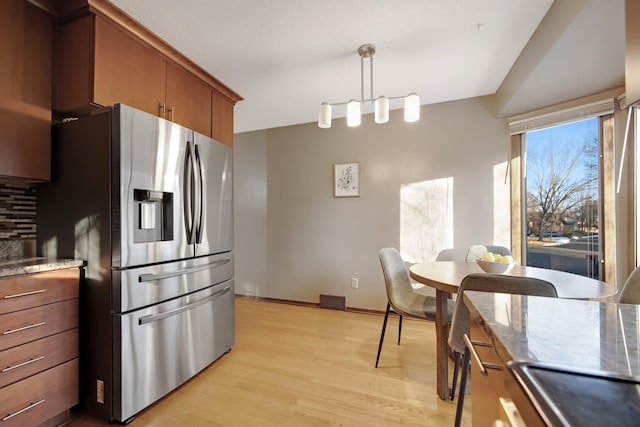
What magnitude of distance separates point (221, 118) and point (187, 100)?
402 millimetres

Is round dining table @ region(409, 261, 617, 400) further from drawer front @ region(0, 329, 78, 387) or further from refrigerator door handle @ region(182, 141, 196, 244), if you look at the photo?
drawer front @ region(0, 329, 78, 387)

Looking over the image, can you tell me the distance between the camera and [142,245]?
1.59 meters

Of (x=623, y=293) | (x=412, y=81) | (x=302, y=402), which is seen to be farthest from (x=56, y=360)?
(x=412, y=81)

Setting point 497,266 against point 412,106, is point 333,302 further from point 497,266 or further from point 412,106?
point 412,106

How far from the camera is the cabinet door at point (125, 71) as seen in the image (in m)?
1.61

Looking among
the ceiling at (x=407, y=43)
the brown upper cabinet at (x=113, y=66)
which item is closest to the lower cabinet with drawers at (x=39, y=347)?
the brown upper cabinet at (x=113, y=66)

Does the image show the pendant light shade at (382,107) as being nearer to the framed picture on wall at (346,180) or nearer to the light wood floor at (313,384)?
the framed picture on wall at (346,180)

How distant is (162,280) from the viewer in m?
1.70

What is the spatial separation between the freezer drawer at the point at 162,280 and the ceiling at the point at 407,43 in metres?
1.54

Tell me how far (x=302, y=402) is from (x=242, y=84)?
2591mm

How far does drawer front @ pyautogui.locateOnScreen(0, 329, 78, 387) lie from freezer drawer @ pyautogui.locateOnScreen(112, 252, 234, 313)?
1.01 feet

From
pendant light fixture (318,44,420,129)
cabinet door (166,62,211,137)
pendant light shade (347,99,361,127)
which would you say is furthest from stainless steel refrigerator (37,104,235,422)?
pendant light shade (347,99,361,127)

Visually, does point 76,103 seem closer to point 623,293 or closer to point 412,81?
point 412,81

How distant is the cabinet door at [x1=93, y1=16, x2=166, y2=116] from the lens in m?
1.61
